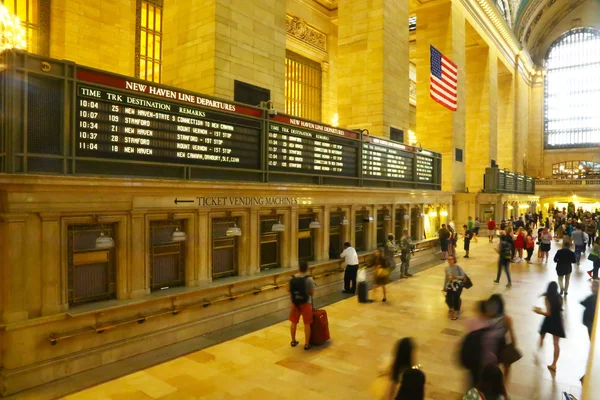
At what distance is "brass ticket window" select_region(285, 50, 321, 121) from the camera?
21344 millimetres

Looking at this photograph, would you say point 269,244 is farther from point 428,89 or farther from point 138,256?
point 428,89

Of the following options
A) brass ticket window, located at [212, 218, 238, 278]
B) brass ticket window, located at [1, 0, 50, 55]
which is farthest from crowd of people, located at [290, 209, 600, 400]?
brass ticket window, located at [1, 0, 50, 55]

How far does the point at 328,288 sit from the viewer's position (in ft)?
33.4

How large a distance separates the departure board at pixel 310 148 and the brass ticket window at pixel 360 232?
4.49 ft

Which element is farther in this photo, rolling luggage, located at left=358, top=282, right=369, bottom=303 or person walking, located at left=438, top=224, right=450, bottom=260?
person walking, located at left=438, top=224, right=450, bottom=260

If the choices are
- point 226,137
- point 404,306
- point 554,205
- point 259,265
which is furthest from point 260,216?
point 554,205

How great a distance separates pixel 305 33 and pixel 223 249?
675 inches

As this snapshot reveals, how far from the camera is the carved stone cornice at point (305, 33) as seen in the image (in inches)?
827

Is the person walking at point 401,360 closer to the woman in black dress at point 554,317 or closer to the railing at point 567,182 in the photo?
the woman in black dress at point 554,317

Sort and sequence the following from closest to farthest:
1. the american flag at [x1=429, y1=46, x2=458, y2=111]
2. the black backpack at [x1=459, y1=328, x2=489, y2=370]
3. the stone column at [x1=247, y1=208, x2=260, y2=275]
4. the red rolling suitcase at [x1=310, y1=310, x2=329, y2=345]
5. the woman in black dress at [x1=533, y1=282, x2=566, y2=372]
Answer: the black backpack at [x1=459, y1=328, x2=489, y2=370] < the woman in black dress at [x1=533, y1=282, x2=566, y2=372] < the red rolling suitcase at [x1=310, y1=310, x2=329, y2=345] < the stone column at [x1=247, y1=208, x2=260, y2=275] < the american flag at [x1=429, y1=46, x2=458, y2=111]

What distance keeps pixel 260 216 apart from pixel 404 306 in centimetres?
385

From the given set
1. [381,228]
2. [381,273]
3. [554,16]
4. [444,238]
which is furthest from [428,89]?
[554,16]

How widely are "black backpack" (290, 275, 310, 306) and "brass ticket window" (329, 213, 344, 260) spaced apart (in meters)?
4.25

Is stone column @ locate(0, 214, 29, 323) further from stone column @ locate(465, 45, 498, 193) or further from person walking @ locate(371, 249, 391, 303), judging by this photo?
stone column @ locate(465, 45, 498, 193)
